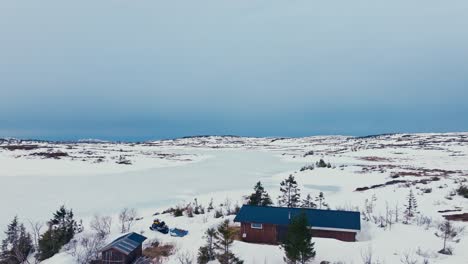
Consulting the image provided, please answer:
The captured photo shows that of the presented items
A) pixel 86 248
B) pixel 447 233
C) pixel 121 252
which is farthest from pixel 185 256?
pixel 447 233

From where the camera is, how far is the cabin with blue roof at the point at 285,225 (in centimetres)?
1942

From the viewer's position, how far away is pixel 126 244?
57.6 feet

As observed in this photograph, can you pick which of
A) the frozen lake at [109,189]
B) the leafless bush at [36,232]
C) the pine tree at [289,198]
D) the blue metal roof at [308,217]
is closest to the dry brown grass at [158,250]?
the blue metal roof at [308,217]

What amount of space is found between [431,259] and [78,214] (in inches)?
871

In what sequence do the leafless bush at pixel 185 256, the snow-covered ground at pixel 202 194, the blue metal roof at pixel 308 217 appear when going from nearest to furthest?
the leafless bush at pixel 185 256 < the snow-covered ground at pixel 202 194 < the blue metal roof at pixel 308 217

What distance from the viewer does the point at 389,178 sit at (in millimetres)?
40156

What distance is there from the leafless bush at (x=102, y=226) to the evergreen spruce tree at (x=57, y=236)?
3.57 feet

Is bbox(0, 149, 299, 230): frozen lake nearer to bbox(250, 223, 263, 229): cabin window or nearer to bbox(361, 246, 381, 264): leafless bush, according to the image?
bbox(250, 223, 263, 229): cabin window

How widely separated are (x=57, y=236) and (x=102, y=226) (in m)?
3.19

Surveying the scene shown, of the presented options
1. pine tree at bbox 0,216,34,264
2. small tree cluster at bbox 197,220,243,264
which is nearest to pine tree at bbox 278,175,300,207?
small tree cluster at bbox 197,220,243,264

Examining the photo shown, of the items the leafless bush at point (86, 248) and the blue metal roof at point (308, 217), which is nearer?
the leafless bush at point (86, 248)

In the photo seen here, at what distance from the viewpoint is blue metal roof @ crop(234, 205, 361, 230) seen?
19.6m

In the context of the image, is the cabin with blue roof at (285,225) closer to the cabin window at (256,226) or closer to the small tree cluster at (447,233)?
the cabin window at (256,226)

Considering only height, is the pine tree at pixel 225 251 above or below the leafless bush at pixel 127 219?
above
